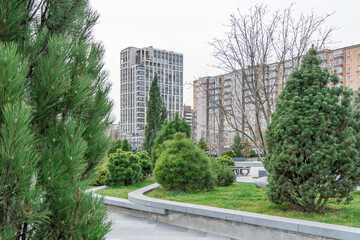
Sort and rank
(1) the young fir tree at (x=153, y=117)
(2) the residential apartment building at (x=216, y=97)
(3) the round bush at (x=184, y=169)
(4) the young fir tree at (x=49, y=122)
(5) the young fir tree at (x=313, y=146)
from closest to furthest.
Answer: (4) the young fir tree at (x=49, y=122) → (5) the young fir tree at (x=313, y=146) → (3) the round bush at (x=184, y=169) → (2) the residential apartment building at (x=216, y=97) → (1) the young fir tree at (x=153, y=117)

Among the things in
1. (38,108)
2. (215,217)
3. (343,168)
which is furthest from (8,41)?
(343,168)

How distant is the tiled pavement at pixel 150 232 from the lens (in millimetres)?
5965

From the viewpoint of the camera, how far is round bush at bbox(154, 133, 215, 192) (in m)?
9.16

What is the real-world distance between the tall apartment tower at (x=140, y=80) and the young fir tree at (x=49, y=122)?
112m

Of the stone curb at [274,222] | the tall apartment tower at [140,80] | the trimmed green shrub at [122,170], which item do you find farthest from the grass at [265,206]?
the tall apartment tower at [140,80]

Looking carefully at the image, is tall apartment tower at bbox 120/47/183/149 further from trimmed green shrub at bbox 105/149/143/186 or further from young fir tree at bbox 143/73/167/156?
trimmed green shrub at bbox 105/149/143/186

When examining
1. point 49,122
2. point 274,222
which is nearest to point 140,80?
point 274,222

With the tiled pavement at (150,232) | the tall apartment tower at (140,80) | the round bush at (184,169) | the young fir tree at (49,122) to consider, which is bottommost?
the tiled pavement at (150,232)

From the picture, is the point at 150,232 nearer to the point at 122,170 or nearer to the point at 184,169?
the point at 184,169

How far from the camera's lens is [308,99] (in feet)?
19.4

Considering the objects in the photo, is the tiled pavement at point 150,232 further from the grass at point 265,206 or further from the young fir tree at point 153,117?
the young fir tree at point 153,117

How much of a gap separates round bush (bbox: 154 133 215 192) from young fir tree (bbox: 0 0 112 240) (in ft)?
22.4

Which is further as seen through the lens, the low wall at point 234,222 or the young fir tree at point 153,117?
the young fir tree at point 153,117

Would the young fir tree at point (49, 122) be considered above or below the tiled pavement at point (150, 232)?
above
